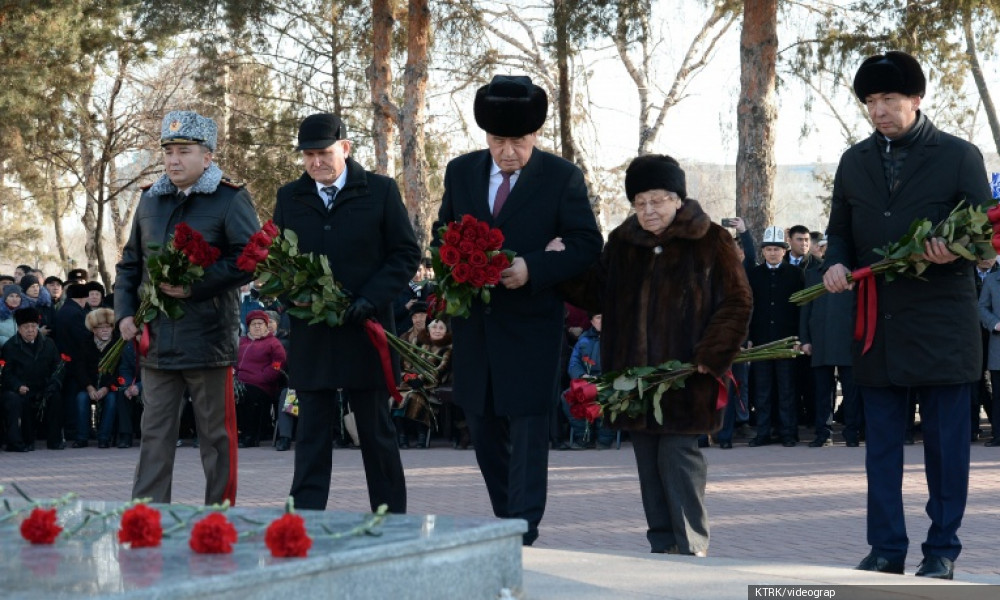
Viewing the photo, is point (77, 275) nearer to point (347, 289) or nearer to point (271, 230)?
point (347, 289)

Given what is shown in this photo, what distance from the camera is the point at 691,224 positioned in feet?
21.1

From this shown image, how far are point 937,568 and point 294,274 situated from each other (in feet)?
10.6

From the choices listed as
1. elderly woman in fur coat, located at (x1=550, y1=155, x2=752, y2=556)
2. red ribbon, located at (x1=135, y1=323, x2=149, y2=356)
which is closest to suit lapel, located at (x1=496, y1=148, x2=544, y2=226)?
elderly woman in fur coat, located at (x1=550, y1=155, x2=752, y2=556)

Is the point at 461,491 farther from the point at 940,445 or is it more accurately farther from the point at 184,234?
the point at 940,445

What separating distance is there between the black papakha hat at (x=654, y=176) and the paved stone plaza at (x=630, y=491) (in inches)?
69.0

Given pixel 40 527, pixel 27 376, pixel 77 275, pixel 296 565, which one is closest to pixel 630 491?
pixel 40 527

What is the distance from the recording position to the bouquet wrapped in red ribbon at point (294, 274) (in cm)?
679

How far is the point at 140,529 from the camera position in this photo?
171 inches

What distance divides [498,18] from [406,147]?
9.07 m

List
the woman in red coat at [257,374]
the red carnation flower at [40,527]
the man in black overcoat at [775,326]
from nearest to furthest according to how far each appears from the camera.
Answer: the red carnation flower at [40,527] → the man in black overcoat at [775,326] → the woman in red coat at [257,374]

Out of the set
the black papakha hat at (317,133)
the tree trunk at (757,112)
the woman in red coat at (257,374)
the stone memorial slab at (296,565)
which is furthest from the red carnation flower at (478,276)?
the tree trunk at (757,112)

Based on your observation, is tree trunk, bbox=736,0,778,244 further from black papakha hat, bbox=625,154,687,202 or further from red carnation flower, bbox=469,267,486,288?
red carnation flower, bbox=469,267,486,288

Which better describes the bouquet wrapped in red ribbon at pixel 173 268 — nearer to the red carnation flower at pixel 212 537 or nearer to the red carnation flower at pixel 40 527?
the red carnation flower at pixel 40 527

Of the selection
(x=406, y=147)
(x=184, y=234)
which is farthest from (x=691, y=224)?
(x=406, y=147)
